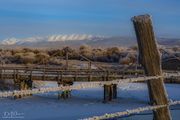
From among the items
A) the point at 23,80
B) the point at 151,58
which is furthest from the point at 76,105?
the point at 151,58

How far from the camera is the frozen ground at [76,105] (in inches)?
867

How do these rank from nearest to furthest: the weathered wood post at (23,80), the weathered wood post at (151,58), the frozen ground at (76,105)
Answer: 1. the weathered wood post at (151,58)
2. the frozen ground at (76,105)
3. the weathered wood post at (23,80)

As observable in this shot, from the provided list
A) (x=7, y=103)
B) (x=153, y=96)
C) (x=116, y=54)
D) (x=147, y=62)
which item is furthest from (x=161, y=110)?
(x=116, y=54)

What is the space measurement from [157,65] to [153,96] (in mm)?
382

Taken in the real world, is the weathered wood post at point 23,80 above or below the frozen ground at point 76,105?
above

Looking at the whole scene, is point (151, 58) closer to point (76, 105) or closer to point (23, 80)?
point (76, 105)

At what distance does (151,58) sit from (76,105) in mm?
21156

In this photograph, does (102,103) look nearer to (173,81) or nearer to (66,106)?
(66,106)

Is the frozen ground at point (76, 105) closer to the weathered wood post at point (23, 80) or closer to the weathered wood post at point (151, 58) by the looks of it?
the weathered wood post at point (23, 80)

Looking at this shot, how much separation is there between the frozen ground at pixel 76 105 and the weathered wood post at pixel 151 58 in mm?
12825

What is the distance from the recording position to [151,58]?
243 inches

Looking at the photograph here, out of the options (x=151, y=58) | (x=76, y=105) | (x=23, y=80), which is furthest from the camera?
(x=23, y=80)

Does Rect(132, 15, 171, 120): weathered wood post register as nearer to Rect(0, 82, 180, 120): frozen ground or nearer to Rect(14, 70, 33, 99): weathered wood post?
Rect(0, 82, 180, 120): frozen ground

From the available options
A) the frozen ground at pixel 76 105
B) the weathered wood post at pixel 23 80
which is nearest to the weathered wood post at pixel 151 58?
the frozen ground at pixel 76 105
